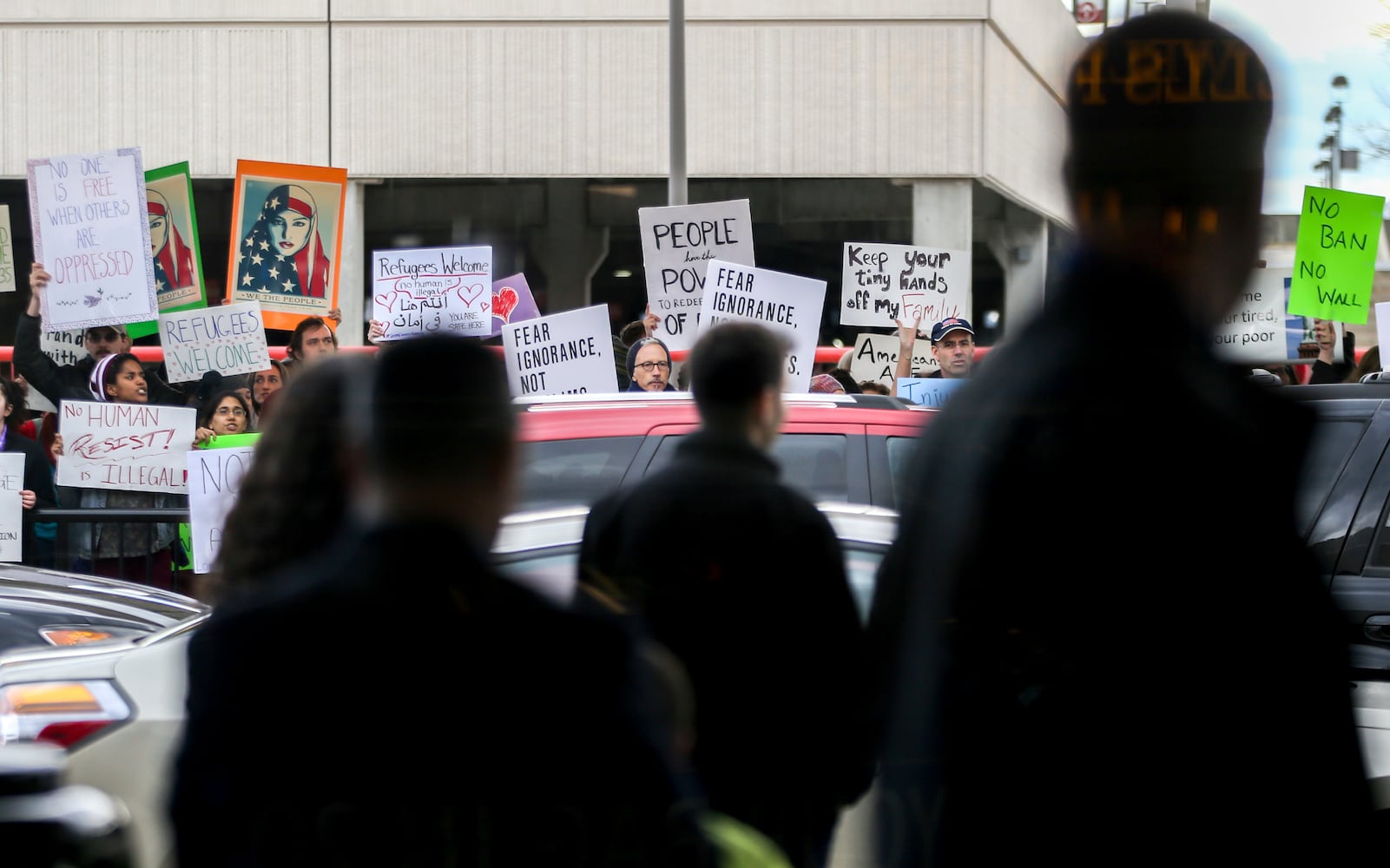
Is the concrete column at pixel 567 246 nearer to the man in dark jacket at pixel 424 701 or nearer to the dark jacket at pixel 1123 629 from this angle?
the man in dark jacket at pixel 424 701

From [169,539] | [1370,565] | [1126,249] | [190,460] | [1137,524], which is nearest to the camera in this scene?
[1137,524]

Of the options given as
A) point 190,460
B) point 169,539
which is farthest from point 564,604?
point 169,539

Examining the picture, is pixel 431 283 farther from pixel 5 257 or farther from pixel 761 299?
pixel 5 257

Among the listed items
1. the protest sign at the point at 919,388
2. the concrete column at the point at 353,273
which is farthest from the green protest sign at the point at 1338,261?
the concrete column at the point at 353,273

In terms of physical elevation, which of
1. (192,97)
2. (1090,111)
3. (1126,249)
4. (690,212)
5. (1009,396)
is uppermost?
(192,97)

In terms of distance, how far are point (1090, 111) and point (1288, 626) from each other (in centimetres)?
56

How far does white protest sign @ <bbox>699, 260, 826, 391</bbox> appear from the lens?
795 cm

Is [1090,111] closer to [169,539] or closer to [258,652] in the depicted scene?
[258,652]

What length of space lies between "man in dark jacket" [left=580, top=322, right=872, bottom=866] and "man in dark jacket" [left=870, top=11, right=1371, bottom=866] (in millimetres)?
629

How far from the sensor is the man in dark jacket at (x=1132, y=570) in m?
1.41

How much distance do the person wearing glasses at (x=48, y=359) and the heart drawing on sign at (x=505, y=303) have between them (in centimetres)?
198

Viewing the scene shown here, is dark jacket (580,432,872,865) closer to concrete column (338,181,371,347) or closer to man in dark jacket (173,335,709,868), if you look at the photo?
man in dark jacket (173,335,709,868)

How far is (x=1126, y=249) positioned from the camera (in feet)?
4.95

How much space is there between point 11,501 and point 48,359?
120 centimetres
